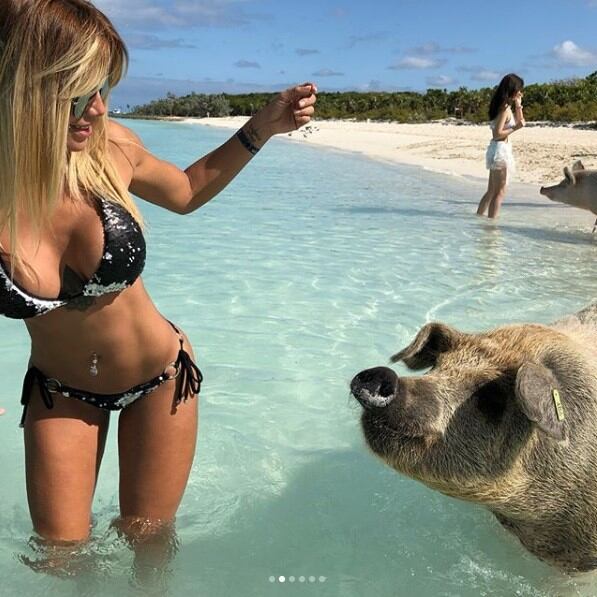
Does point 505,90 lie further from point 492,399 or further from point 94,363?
point 94,363

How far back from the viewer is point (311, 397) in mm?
5477

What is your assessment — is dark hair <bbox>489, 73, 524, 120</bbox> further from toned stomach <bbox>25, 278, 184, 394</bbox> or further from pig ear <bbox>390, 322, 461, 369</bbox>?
toned stomach <bbox>25, 278, 184, 394</bbox>

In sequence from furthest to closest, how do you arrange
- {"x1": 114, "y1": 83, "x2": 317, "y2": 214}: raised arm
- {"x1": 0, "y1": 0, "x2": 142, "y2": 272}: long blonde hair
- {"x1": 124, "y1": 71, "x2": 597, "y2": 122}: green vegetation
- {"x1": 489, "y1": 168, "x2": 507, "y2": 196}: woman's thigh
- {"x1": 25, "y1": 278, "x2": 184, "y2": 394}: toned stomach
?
{"x1": 124, "y1": 71, "x2": 597, "y2": 122}: green vegetation
{"x1": 489, "y1": 168, "x2": 507, "y2": 196}: woman's thigh
{"x1": 114, "y1": 83, "x2": 317, "y2": 214}: raised arm
{"x1": 25, "y1": 278, "x2": 184, "y2": 394}: toned stomach
{"x1": 0, "y1": 0, "x2": 142, "y2": 272}: long blonde hair

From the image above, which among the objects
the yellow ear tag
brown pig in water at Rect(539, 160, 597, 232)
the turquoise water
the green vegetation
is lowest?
the turquoise water

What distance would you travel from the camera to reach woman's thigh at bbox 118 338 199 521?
10.1 ft

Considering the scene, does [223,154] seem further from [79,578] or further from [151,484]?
[79,578]

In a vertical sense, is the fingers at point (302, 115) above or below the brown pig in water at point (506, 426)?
above

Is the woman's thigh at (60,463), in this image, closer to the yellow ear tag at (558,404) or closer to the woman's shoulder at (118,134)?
the woman's shoulder at (118,134)

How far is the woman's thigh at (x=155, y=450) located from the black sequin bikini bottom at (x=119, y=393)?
0.03 m

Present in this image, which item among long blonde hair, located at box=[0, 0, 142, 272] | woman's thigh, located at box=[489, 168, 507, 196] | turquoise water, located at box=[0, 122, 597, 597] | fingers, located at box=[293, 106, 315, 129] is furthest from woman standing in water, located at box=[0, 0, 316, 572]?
woman's thigh, located at box=[489, 168, 507, 196]

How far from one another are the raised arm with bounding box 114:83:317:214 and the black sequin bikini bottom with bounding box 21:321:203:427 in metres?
0.78

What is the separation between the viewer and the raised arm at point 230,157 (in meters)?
3.52

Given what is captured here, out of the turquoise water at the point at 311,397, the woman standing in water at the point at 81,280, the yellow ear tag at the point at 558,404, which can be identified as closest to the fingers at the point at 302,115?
the woman standing in water at the point at 81,280

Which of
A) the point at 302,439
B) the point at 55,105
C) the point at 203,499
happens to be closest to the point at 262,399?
the point at 302,439
